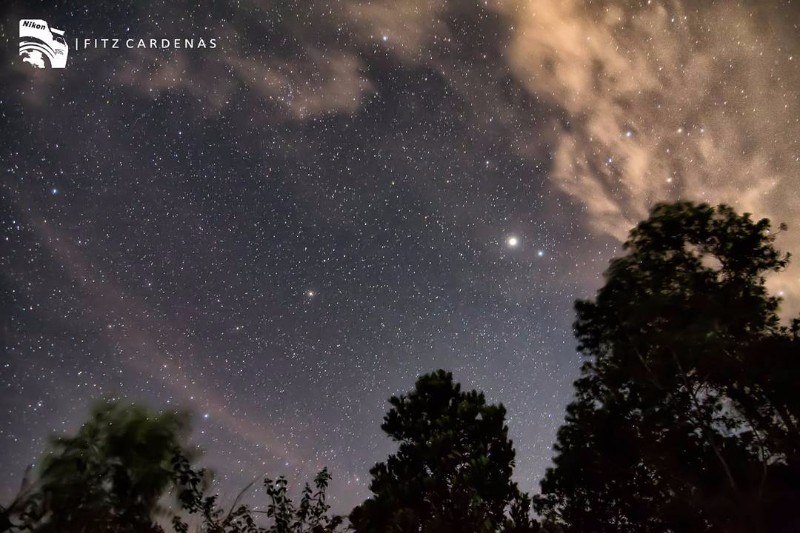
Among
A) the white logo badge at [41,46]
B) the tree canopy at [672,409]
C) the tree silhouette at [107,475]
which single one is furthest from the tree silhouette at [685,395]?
the white logo badge at [41,46]

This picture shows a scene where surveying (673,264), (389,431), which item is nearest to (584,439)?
(673,264)

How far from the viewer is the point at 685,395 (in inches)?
612

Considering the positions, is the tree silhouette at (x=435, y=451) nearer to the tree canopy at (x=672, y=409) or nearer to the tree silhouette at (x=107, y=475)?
the tree canopy at (x=672, y=409)

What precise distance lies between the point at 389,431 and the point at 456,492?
13.9 metres

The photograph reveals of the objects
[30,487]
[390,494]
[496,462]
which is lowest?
[30,487]

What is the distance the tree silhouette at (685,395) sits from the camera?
44.4ft

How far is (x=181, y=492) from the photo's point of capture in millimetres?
8695

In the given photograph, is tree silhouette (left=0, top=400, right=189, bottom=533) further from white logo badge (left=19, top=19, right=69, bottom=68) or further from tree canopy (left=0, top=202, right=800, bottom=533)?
white logo badge (left=19, top=19, right=69, bottom=68)

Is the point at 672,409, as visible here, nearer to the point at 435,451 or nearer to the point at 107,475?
the point at 435,451

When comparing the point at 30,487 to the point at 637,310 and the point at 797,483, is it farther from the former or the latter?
the point at 797,483

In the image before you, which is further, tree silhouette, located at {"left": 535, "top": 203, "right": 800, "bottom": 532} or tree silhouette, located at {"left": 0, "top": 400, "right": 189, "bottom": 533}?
tree silhouette, located at {"left": 535, "top": 203, "right": 800, "bottom": 532}

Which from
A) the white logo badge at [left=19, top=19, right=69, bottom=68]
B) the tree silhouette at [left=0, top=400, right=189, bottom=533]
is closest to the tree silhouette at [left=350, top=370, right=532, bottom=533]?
the tree silhouette at [left=0, top=400, right=189, bottom=533]

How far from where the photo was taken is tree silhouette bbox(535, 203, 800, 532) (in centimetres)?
1354

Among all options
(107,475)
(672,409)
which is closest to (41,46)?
(107,475)
